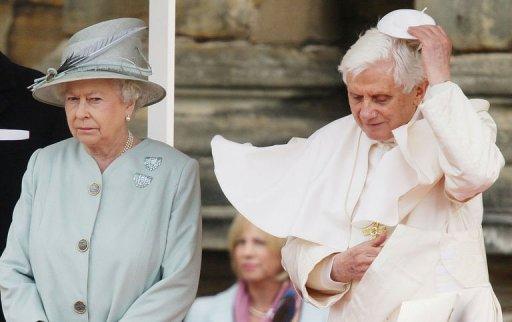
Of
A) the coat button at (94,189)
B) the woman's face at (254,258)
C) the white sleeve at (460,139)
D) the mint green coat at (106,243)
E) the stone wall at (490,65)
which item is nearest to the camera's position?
the white sleeve at (460,139)

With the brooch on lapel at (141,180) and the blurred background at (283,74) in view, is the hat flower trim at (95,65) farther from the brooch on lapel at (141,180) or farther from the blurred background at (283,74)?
the blurred background at (283,74)

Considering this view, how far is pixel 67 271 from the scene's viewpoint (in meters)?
4.20

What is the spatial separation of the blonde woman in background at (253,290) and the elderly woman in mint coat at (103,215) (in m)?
0.93

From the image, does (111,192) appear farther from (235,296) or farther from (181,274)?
(235,296)

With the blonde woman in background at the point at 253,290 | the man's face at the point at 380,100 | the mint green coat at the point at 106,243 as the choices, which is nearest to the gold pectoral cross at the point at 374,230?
the man's face at the point at 380,100

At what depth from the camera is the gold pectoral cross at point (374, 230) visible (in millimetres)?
3850

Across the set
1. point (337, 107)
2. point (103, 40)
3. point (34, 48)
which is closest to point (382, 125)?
point (103, 40)

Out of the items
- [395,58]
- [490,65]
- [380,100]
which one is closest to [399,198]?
[380,100]

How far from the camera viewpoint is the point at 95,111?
4234 mm

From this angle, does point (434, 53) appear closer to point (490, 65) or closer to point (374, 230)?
point (374, 230)

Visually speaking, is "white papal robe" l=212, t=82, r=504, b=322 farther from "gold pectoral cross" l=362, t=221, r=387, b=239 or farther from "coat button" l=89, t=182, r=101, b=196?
"coat button" l=89, t=182, r=101, b=196

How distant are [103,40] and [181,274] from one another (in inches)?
31.7

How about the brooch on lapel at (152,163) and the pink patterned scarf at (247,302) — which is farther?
the pink patterned scarf at (247,302)

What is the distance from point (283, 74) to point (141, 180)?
1.22 metres
